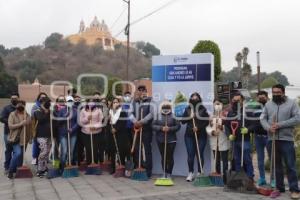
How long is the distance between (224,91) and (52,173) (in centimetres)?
1124

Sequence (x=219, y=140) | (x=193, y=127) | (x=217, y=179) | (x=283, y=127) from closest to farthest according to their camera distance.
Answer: (x=283, y=127) → (x=217, y=179) → (x=219, y=140) → (x=193, y=127)

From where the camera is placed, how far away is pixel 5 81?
5162 centimetres

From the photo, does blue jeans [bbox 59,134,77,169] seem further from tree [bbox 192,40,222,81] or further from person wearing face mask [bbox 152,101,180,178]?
tree [bbox 192,40,222,81]

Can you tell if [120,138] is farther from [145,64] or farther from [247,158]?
[145,64]

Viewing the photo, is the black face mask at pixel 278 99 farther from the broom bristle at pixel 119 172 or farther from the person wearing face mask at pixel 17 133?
the person wearing face mask at pixel 17 133

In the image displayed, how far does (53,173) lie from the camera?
9227mm

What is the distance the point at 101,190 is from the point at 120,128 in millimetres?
1808

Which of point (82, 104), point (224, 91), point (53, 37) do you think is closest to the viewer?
point (82, 104)

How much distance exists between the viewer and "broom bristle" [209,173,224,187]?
8.19 m

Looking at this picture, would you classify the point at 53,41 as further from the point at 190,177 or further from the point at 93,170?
the point at 190,177

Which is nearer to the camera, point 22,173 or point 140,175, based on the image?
point 140,175

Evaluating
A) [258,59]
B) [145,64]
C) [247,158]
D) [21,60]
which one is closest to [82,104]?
[247,158]

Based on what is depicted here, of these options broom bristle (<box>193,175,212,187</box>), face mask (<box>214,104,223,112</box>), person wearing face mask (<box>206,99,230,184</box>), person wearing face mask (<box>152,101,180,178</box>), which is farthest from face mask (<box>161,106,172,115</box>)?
broom bristle (<box>193,175,212,187</box>)

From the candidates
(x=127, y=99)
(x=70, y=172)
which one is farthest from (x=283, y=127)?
(x=70, y=172)
